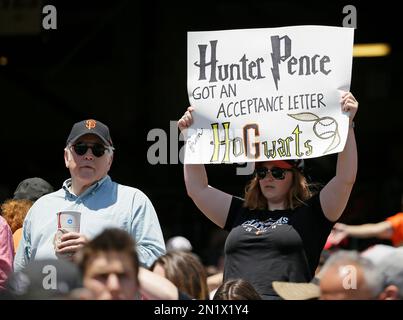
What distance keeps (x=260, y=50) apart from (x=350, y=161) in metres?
0.77

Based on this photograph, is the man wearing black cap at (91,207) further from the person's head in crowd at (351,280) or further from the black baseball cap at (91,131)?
the person's head in crowd at (351,280)

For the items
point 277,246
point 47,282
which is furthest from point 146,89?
point 47,282

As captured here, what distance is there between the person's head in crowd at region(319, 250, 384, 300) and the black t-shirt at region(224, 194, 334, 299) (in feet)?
3.26

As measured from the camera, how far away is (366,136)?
1246cm

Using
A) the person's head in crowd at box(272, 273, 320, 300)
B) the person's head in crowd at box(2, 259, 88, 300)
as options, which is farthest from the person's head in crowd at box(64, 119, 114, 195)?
the person's head in crowd at box(2, 259, 88, 300)

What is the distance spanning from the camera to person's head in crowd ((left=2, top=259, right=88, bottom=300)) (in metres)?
3.65

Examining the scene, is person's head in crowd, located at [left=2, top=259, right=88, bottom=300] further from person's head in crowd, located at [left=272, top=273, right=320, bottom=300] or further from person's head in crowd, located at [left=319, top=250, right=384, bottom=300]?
person's head in crowd, located at [left=272, top=273, right=320, bottom=300]

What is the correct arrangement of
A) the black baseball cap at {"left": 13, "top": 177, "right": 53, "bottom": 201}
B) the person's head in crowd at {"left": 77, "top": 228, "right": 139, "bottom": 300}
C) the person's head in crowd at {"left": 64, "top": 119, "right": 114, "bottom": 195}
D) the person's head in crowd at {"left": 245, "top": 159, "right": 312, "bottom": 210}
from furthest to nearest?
the black baseball cap at {"left": 13, "top": 177, "right": 53, "bottom": 201}, the person's head in crowd at {"left": 64, "top": 119, "right": 114, "bottom": 195}, the person's head in crowd at {"left": 245, "top": 159, "right": 312, "bottom": 210}, the person's head in crowd at {"left": 77, "top": 228, "right": 139, "bottom": 300}

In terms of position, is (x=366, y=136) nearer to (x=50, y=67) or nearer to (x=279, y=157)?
(x=50, y=67)

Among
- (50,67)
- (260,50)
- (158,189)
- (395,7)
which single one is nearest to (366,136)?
(395,7)

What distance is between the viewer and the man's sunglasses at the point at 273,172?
5.05 meters

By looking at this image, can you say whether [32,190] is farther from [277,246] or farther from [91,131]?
[277,246]

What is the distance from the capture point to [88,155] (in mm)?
5234

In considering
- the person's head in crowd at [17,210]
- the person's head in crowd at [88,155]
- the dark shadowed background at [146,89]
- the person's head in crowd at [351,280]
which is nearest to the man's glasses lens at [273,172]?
the person's head in crowd at [88,155]
